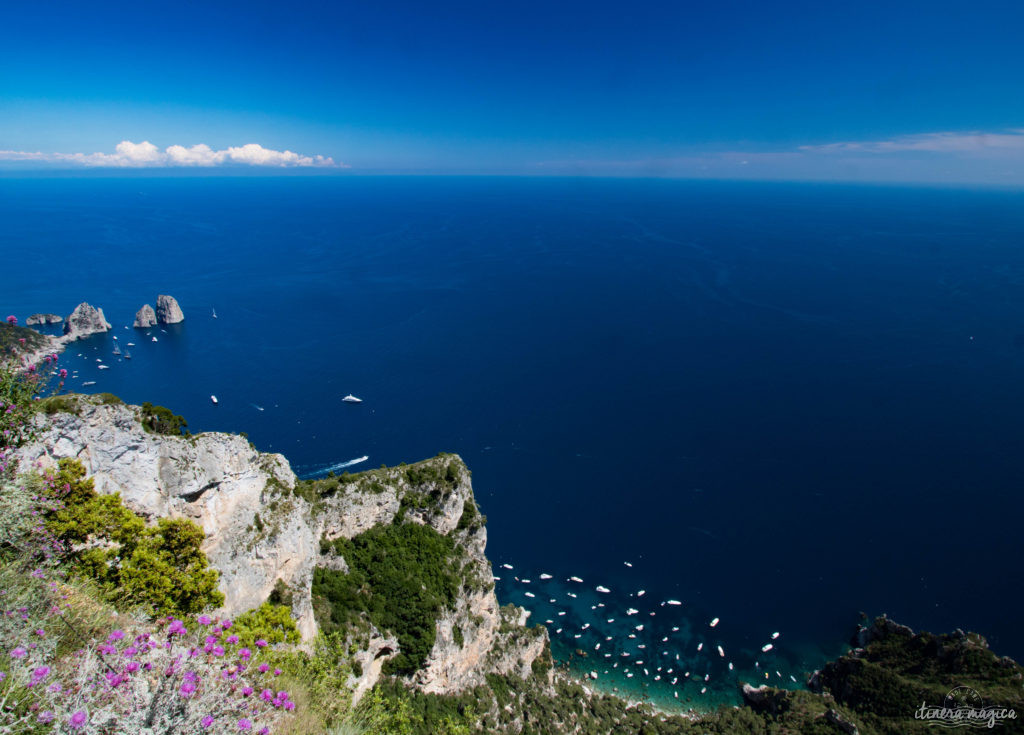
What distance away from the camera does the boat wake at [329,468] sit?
71125 millimetres

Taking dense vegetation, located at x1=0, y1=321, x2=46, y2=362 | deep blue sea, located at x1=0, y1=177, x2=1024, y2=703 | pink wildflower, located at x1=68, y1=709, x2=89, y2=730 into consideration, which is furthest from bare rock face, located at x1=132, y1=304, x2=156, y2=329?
pink wildflower, located at x1=68, y1=709, x2=89, y2=730

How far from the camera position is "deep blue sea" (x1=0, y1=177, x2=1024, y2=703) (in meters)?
59.0

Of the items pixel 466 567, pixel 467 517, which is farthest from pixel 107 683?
pixel 467 517

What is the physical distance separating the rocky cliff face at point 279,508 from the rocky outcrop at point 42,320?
13088cm

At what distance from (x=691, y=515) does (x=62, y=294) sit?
560ft

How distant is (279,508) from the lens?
2550 centimetres

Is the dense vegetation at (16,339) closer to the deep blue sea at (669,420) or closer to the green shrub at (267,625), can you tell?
the deep blue sea at (669,420)

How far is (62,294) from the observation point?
138000 millimetres

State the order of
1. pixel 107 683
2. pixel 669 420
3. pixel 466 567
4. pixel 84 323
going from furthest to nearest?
pixel 84 323 → pixel 669 420 → pixel 466 567 → pixel 107 683

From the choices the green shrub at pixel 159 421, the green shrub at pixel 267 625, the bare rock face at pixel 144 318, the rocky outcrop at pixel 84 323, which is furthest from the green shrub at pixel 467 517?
the bare rock face at pixel 144 318

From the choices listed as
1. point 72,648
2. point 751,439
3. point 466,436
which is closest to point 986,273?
point 751,439

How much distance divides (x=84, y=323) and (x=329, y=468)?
84.8 m

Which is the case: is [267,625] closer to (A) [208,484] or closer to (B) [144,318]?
(A) [208,484]

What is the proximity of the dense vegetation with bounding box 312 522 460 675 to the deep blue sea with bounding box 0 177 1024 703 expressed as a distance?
2788 centimetres
